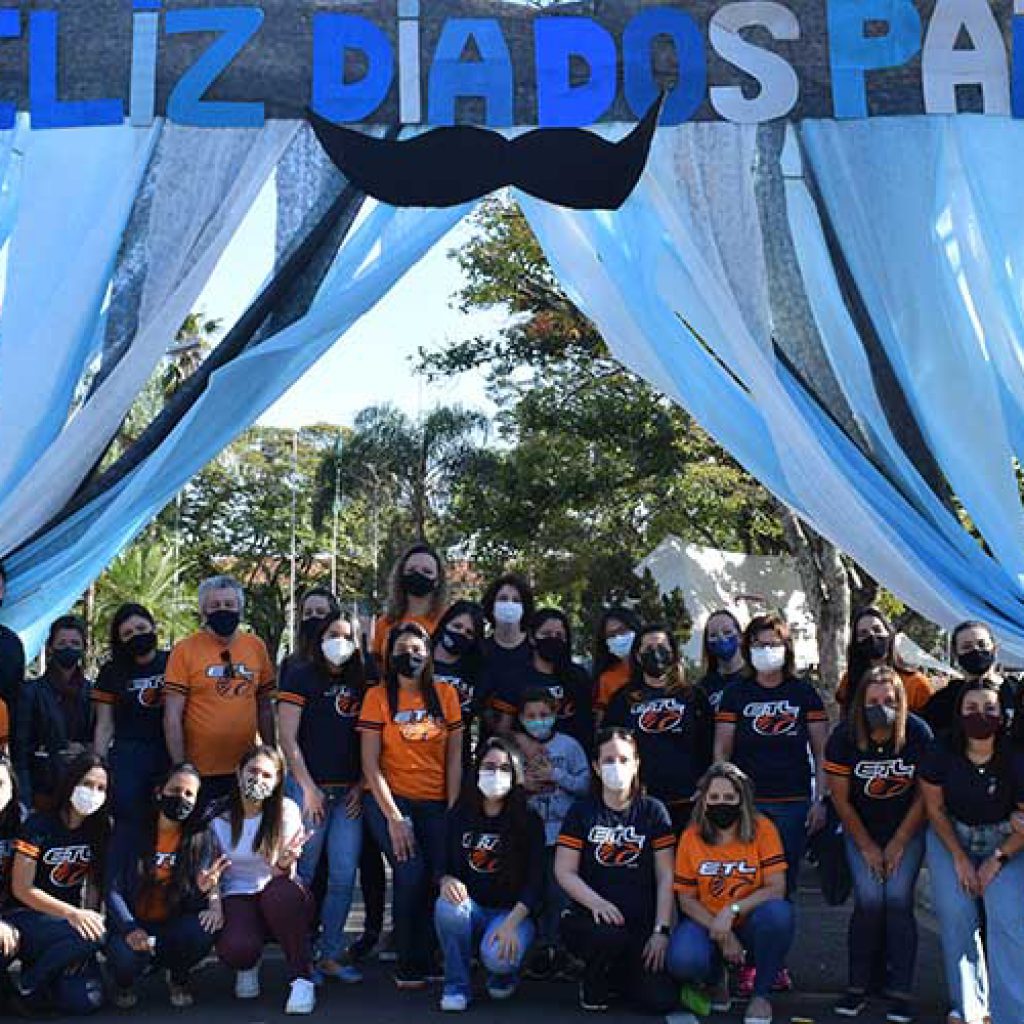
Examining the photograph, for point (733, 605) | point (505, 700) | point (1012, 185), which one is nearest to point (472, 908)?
point (505, 700)

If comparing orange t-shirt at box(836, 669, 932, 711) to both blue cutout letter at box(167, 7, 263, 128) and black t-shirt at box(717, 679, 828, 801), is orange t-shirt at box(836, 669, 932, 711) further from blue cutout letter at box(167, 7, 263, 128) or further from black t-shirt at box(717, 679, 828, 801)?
blue cutout letter at box(167, 7, 263, 128)

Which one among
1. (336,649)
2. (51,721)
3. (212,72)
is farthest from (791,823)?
(212,72)

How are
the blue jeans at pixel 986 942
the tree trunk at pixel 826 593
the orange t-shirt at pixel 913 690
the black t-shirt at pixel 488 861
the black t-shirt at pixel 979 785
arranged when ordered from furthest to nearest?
the tree trunk at pixel 826 593, the orange t-shirt at pixel 913 690, the black t-shirt at pixel 488 861, the black t-shirt at pixel 979 785, the blue jeans at pixel 986 942

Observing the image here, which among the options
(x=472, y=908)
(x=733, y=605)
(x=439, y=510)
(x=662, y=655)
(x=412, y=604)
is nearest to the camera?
(x=472, y=908)

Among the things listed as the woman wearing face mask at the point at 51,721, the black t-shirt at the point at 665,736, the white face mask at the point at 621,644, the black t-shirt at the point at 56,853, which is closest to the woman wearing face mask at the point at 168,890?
the black t-shirt at the point at 56,853

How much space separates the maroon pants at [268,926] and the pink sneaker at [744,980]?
1.63 metres

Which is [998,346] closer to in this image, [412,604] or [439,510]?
[412,604]

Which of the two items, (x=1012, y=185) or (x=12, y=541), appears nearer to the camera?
(x=12, y=541)

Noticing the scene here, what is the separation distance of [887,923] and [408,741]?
193 centimetres

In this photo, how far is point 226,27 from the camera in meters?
6.09

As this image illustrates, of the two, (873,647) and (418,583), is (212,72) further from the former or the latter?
(873,647)

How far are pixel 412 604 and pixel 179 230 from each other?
1.85m

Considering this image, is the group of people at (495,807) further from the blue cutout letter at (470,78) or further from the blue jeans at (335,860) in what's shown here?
the blue cutout letter at (470,78)

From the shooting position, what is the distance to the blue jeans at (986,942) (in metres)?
4.75
